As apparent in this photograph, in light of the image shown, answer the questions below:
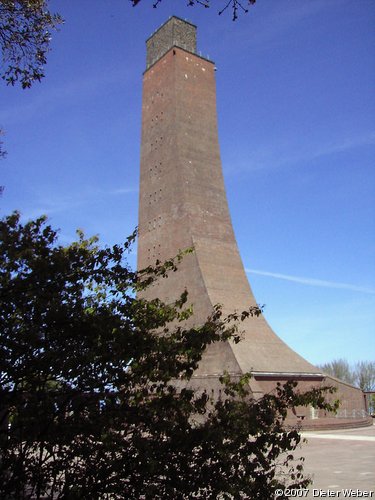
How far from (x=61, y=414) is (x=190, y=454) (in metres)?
0.96

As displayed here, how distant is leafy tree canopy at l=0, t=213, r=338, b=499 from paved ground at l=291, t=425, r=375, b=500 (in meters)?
2.17

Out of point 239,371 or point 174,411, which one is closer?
point 174,411

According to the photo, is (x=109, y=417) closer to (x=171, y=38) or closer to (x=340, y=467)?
(x=340, y=467)

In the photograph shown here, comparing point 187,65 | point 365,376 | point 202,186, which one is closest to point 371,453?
point 202,186

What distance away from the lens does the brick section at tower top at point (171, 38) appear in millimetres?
25359

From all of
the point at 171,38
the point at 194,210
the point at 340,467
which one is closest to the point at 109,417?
the point at 340,467

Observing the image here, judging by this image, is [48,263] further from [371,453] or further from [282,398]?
[371,453]

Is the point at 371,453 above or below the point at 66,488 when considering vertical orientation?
below

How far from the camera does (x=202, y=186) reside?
23375 millimetres

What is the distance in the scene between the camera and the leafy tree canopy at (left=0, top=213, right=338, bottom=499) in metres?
3.22

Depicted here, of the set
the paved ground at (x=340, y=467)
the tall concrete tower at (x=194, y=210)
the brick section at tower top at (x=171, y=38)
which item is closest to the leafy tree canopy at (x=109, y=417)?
the paved ground at (x=340, y=467)

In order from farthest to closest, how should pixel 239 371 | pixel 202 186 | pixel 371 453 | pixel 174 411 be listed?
pixel 202 186, pixel 239 371, pixel 371 453, pixel 174 411

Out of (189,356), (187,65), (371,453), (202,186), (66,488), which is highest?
(187,65)

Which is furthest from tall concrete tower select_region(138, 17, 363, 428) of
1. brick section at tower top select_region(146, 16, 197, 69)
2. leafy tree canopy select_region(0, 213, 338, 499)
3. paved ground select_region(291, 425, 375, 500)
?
leafy tree canopy select_region(0, 213, 338, 499)
